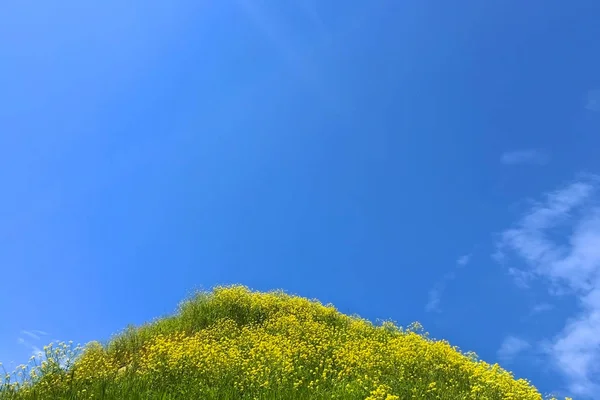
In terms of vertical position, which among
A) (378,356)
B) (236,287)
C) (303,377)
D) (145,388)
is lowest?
(145,388)

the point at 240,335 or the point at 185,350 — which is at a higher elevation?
the point at 240,335

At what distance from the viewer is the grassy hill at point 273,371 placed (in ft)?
36.3

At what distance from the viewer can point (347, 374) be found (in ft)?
41.6

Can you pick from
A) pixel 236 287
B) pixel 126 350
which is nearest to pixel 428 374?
pixel 126 350

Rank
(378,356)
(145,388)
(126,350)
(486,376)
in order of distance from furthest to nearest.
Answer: (126,350) → (378,356) → (145,388) → (486,376)

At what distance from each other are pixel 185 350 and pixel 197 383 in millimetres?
1888

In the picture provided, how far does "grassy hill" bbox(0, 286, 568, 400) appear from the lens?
36.3 feet

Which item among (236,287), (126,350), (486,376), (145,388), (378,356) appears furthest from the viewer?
(236,287)

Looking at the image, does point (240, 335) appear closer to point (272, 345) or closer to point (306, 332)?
point (306, 332)

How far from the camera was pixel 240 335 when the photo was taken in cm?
1791

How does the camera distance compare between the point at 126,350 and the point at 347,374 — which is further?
the point at 126,350

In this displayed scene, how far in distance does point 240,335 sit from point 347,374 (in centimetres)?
615

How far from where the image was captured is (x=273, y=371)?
1266 cm

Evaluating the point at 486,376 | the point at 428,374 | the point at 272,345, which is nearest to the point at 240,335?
the point at 272,345
